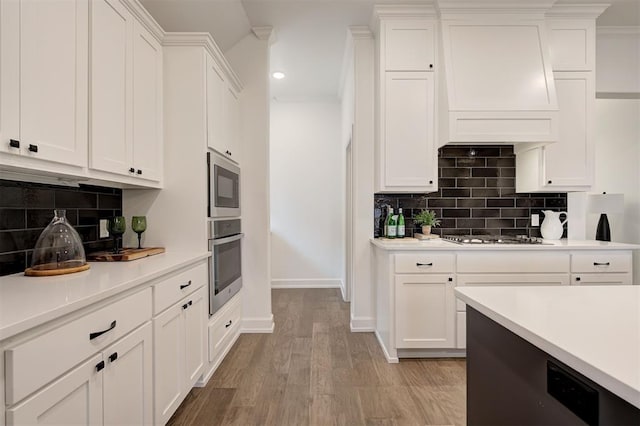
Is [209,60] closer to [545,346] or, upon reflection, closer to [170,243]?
[170,243]

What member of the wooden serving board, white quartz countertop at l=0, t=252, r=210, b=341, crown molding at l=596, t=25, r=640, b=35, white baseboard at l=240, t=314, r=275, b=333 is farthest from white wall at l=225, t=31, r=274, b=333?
crown molding at l=596, t=25, r=640, b=35

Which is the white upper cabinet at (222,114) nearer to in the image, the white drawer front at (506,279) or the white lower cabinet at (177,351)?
the white lower cabinet at (177,351)

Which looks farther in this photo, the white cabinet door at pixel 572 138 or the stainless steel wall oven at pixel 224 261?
the white cabinet door at pixel 572 138

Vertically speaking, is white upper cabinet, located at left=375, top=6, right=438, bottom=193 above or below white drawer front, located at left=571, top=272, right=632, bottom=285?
above

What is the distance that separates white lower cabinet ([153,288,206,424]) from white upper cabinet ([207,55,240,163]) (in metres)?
1.12

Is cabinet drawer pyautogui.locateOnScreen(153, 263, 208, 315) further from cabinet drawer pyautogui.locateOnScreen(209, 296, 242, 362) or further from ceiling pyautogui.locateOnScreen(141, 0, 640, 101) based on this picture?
ceiling pyautogui.locateOnScreen(141, 0, 640, 101)

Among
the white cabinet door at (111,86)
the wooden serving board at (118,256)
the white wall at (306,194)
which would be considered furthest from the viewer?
the white wall at (306,194)

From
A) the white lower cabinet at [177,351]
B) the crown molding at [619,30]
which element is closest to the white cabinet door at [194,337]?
the white lower cabinet at [177,351]

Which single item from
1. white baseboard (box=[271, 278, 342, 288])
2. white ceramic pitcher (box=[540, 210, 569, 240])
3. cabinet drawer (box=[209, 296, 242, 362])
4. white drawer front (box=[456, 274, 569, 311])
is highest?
white ceramic pitcher (box=[540, 210, 569, 240])

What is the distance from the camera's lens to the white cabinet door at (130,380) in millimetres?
1241

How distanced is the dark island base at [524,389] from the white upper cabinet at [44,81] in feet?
5.46

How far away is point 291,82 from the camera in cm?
441

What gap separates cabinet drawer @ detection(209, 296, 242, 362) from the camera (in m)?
2.33

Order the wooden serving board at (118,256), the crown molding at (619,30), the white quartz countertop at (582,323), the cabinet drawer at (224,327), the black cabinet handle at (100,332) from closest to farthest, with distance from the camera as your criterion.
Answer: the white quartz countertop at (582,323) < the black cabinet handle at (100,332) < the wooden serving board at (118,256) < the cabinet drawer at (224,327) < the crown molding at (619,30)
